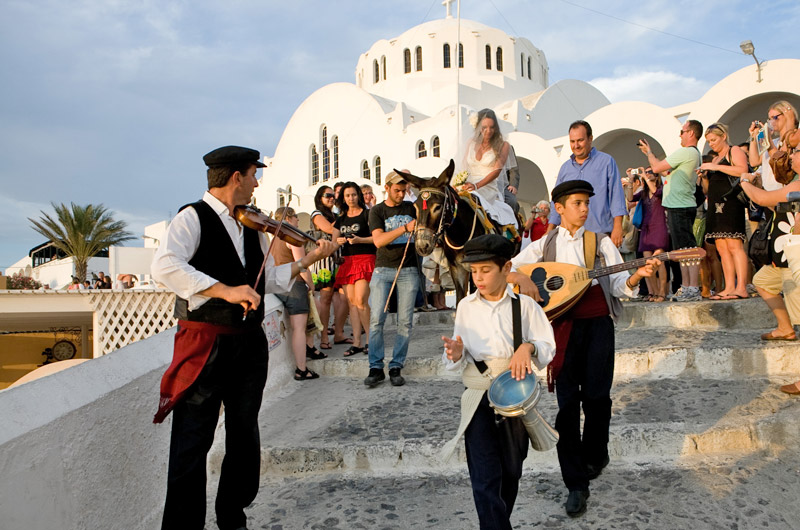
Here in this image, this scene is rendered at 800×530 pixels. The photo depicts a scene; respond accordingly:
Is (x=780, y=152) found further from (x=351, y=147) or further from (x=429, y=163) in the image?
(x=351, y=147)

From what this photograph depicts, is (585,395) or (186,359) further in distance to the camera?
(585,395)

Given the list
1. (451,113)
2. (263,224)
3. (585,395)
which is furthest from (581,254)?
(451,113)

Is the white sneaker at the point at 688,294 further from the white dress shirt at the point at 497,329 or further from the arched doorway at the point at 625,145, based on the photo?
the arched doorway at the point at 625,145

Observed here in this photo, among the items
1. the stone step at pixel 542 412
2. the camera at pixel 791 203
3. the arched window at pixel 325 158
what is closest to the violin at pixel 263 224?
the stone step at pixel 542 412

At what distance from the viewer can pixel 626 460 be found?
4.02 m

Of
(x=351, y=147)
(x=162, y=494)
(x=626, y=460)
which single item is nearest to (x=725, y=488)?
(x=626, y=460)

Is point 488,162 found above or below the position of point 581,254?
above

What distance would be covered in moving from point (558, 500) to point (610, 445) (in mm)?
770

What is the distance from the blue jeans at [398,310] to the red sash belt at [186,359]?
10.0 ft

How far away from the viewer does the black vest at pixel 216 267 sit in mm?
2873

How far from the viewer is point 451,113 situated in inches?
1046

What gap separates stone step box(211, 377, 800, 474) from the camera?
13.2 ft

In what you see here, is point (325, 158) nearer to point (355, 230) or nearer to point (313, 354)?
point (355, 230)

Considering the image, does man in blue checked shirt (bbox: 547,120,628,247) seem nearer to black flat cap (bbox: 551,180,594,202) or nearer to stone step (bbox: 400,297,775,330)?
black flat cap (bbox: 551,180,594,202)
